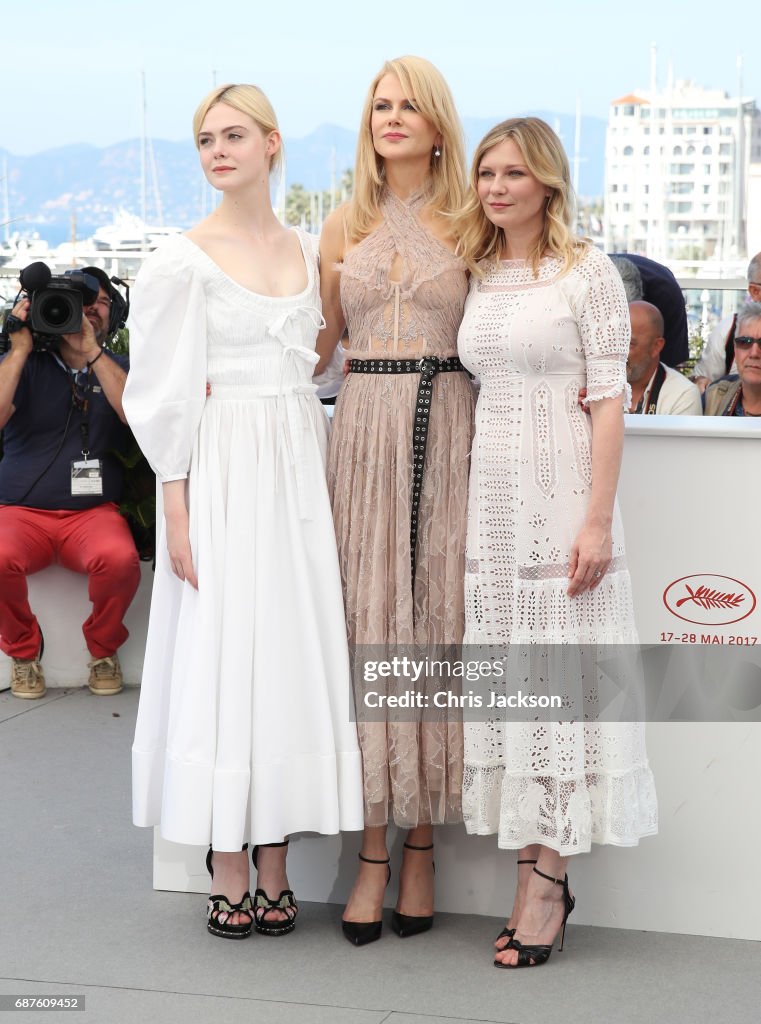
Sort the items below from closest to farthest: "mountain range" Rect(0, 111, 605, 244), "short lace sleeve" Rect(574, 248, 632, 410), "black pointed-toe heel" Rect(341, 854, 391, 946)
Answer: "short lace sleeve" Rect(574, 248, 632, 410) → "black pointed-toe heel" Rect(341, 854, 391, 946) → "mountain range" Rect(0, 111, 605, 244)

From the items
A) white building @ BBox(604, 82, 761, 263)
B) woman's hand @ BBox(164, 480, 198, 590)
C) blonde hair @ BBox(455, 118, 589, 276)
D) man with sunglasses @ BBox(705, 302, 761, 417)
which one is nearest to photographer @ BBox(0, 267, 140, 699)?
man with sunglasses @ BBox(705, 302, 761, 417)

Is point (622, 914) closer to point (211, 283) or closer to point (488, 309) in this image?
point (488, 309)

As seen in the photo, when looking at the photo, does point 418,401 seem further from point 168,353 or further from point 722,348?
point 722,348

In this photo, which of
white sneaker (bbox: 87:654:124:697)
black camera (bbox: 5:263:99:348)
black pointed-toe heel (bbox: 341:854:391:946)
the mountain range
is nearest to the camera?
black pointed-toe heel (bbox: 341:854:391:946)

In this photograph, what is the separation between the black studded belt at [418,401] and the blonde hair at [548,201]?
0.66 feet

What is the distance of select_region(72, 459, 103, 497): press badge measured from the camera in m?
5.09

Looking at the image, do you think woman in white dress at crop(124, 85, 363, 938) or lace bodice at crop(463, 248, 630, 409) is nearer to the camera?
lace bodice at crop(463, 248, 630, 409)

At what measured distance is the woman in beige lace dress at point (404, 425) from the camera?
2.85 m

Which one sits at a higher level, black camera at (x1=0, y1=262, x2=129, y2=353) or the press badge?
black camera at (x1=0, y1=262, x2=129, y2=353)

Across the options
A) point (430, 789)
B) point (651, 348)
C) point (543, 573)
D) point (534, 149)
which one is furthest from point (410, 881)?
point (651, 348)

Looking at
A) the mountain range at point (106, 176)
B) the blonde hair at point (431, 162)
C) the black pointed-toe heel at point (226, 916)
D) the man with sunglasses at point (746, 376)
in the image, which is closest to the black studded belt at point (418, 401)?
the blonde hair at point (431, 162)

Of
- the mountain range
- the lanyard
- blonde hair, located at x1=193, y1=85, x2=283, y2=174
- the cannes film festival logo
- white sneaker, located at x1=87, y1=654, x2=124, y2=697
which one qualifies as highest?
the mountain range

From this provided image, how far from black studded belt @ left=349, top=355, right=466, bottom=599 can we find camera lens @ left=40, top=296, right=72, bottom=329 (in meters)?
2.34

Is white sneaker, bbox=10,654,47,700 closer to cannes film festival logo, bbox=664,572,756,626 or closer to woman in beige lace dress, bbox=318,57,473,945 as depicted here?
woman in beige lace dress, bbox=318,57,473,945
